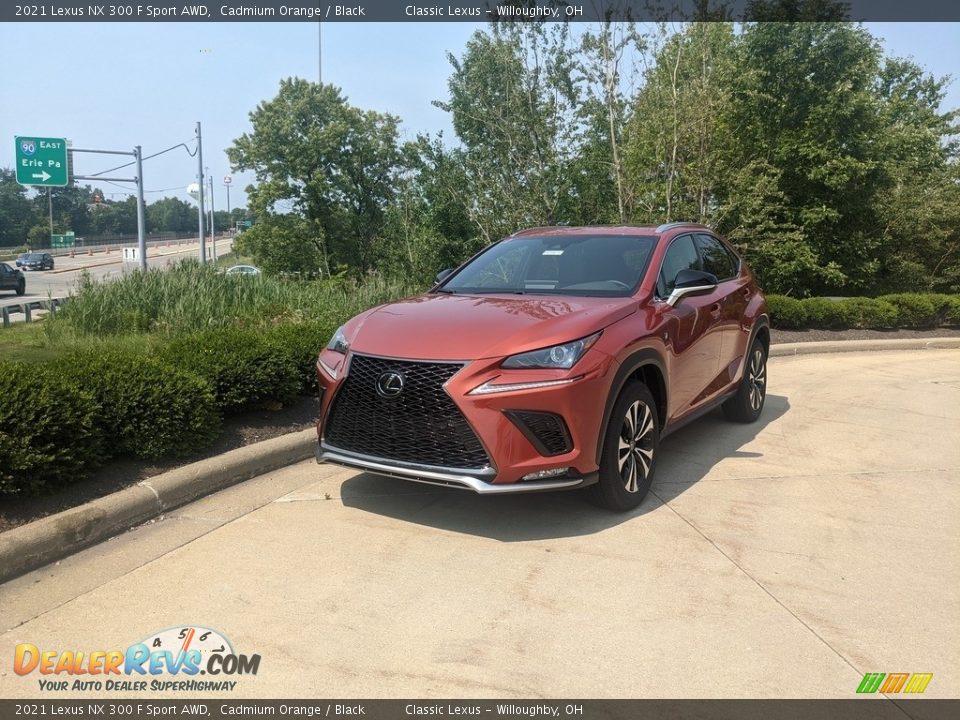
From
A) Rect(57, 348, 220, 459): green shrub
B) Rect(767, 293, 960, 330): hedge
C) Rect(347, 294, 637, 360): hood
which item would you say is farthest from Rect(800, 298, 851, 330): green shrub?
Rect(57, 348, 220, 459): green shrub

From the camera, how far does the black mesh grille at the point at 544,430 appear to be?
157 inches

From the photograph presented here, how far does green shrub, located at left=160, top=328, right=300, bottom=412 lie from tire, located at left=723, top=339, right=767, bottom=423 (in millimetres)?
3894

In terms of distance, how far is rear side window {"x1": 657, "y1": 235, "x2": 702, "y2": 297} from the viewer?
17.4 feet

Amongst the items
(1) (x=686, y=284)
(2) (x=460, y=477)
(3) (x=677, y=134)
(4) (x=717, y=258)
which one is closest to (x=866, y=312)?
(3) (x=677, y=134)

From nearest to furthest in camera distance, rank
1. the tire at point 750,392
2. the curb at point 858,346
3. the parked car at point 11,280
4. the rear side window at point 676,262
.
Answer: the rear side window at point 676,262, the tire at point 750,392, the curb at point 858,346, the parked car at point 11,280

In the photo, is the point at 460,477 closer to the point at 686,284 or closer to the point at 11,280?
the point at 686,284

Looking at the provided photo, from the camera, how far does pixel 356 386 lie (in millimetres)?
4348

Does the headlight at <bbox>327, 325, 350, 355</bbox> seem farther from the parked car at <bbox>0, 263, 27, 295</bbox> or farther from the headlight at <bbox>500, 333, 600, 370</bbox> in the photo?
the parked car at <bbox>0, 263, 27, 295</bbox>

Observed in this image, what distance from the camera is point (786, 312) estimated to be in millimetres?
14117

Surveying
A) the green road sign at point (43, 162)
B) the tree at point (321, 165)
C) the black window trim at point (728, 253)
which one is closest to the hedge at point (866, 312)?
the black window trim at point (728, 253)

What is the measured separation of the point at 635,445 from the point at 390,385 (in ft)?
5.09

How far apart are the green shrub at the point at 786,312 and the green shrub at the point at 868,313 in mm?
1170

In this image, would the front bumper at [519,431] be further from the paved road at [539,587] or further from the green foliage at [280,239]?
the green foliage at [280,239]
